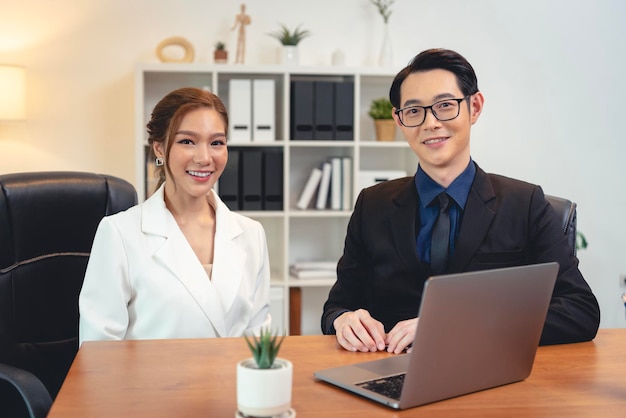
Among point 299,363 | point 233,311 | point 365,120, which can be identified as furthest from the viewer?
point 365,120

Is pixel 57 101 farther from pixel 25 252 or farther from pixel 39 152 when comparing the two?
pixel 25 252

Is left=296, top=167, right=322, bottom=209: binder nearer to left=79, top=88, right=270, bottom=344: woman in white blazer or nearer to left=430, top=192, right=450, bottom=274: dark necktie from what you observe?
left=79, top=88, right=270, bottom=344: woman in white blazer

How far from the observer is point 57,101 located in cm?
415

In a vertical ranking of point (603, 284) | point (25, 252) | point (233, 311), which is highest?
point (25, 252)

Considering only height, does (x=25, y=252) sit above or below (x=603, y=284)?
above

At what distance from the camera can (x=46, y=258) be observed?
227cm

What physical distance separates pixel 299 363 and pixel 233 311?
2.24 ft

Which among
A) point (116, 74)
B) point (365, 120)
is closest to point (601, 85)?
point (365, 120)

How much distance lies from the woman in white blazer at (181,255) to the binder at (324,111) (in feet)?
5.81

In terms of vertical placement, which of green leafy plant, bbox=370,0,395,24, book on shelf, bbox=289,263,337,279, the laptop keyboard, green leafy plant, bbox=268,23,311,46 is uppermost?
green leafy plant, bbox=370,0,395,24

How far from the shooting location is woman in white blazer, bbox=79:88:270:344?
2062mm

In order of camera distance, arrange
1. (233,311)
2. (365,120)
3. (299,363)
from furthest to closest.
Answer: (365,120), (233,311), (299,363)

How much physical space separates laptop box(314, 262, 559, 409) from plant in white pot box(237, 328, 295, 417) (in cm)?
20

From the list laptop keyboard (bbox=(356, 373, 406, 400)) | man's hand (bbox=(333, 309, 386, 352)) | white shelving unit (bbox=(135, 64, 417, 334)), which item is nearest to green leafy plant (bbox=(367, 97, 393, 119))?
white shelving unit (bbox=(135, 64, 417, 334))
